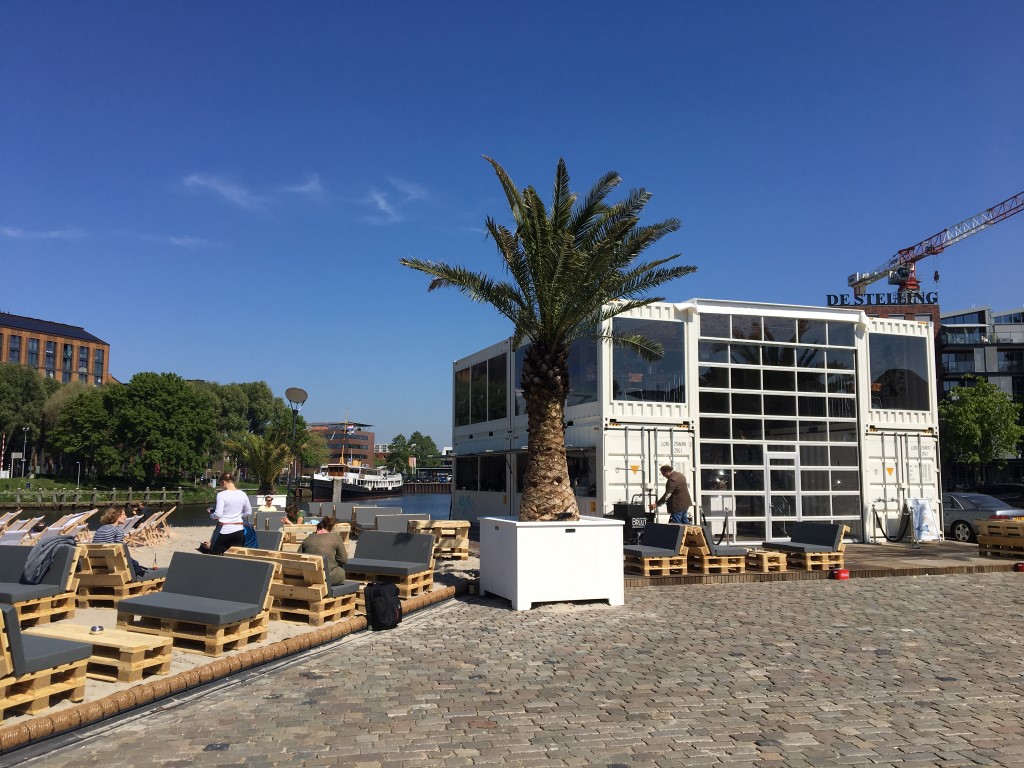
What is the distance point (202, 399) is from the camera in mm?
72562

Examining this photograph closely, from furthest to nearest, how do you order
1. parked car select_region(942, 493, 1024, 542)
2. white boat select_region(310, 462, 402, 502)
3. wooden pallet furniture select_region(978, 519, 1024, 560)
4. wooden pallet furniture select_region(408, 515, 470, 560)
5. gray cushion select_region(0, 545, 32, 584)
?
1. white boat select_region(310, 462, 402, 502)
2. parked car select_region(942, 493, 1024, 542)
3. wooden pallet furniture select_region(978, 519, 1024, 560)
4. wooden pallet furniture select_region(408, 515, 470, 560)
5. gray cushion select_region(0, 545, 32, 584)

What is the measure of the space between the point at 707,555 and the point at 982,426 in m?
52.4

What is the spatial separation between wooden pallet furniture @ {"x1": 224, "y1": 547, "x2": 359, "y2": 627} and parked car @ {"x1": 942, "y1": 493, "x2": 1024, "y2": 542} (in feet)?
59.1

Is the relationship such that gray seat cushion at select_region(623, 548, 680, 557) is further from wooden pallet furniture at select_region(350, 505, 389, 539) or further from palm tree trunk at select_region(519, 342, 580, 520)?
wooden pallet furniture at select_region(350, 505, 389, 539)

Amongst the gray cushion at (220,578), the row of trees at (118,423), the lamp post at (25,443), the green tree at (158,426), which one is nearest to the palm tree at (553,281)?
the gray cushion at (220,578)

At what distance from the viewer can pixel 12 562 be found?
27.9ft

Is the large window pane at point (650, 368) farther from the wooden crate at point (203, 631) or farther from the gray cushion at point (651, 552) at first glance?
the wooden crate at point (203, 631)

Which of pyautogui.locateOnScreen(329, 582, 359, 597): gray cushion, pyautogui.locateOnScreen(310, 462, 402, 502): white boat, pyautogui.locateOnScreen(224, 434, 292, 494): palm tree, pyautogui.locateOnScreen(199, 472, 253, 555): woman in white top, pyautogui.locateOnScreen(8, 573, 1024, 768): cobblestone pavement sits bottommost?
pyautogui.locateOnScreen(310, 462, 402, 502): white boat

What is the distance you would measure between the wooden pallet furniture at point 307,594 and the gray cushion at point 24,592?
2.18 m

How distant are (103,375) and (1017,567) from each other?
134543mm

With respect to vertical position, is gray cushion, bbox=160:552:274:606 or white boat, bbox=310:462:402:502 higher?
gray cushion, bbox=160:552:274:606

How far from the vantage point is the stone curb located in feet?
15.8

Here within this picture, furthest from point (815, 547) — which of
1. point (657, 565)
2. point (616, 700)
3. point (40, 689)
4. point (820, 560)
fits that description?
point (40, 689)

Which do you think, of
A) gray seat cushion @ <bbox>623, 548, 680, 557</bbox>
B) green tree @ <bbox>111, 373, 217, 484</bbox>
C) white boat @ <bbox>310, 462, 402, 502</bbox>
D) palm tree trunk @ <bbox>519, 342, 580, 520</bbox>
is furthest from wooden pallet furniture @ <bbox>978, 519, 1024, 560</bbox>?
green tree @ <bbox>111, 373, 217, 484</bbox>
